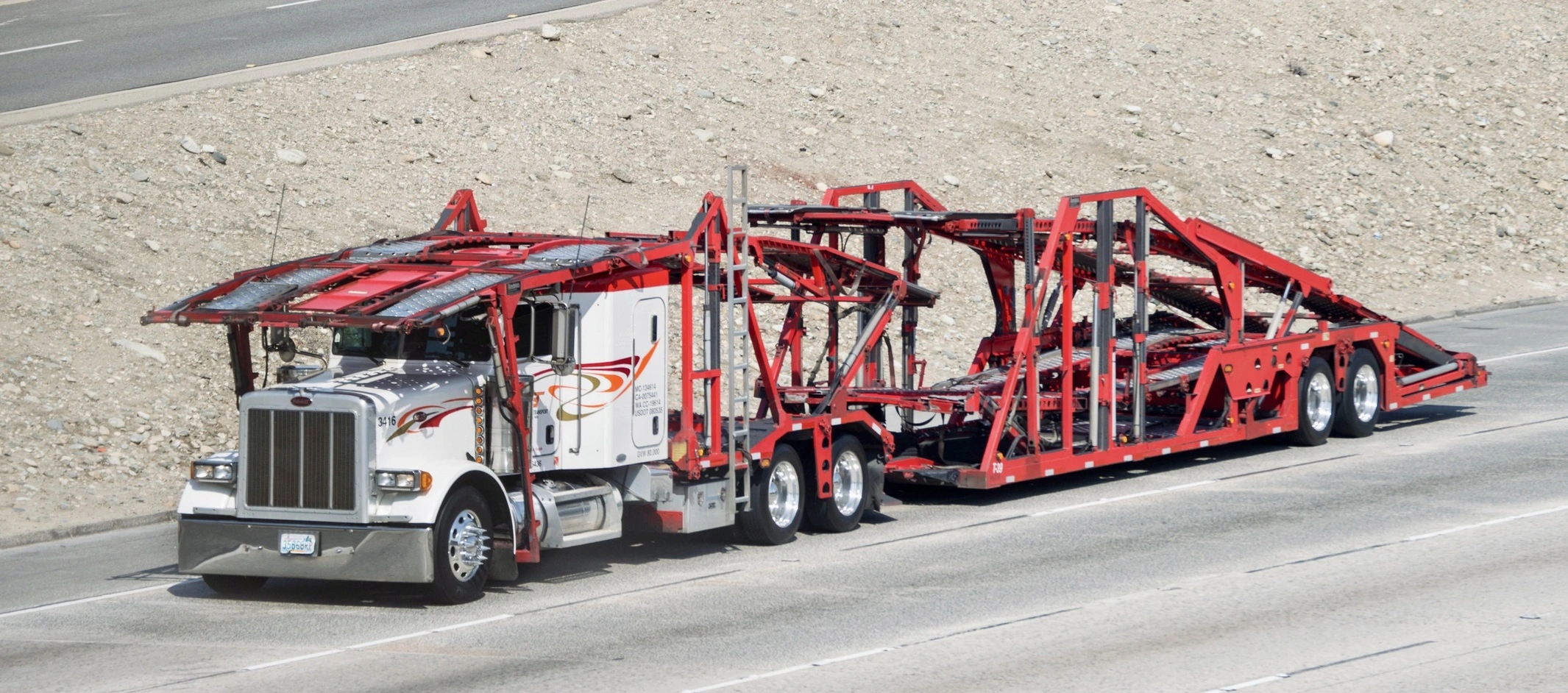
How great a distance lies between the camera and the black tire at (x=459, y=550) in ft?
43.2

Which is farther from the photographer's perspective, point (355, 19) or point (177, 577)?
point (355, 19)

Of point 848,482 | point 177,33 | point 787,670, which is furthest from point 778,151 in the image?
point 787,670

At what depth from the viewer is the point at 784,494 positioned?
52.4 ft

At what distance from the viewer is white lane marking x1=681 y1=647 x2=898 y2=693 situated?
1083 centimetres

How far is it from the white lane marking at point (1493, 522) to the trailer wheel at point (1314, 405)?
3.93 metres

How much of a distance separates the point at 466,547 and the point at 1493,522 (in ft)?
27.1

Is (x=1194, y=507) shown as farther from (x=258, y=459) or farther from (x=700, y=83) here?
(x=700, y=83)

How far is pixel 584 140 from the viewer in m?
29.8

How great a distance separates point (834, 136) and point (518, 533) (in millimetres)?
19159

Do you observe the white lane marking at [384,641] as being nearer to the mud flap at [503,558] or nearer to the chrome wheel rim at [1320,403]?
the mud flap at [503,558]

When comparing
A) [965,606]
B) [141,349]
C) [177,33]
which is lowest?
[965,606]

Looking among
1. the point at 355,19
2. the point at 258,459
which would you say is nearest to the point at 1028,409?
the point at 258,459

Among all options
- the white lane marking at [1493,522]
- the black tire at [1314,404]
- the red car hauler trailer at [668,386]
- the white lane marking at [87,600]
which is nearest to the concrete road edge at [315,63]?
the red car hauler trailer at [668,386]

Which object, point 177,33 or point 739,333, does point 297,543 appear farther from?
point 177,33
